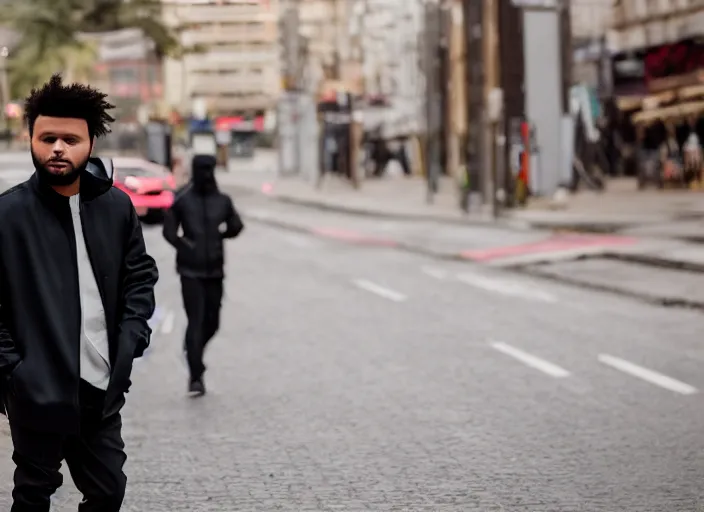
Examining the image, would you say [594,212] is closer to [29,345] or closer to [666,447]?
[666,447]

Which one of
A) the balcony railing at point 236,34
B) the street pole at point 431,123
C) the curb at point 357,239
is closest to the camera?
the curb at point 357,239

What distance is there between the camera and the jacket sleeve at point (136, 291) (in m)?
4.88

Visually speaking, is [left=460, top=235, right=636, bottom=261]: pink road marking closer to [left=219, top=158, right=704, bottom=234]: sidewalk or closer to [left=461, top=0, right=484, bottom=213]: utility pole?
[left=219, top=158, right=704, bottom=234]: sidewalk

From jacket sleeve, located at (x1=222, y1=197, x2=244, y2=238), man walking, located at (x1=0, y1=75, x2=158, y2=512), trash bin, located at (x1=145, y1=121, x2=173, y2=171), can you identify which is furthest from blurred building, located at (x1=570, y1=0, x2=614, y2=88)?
man walking, located at (x1=0, y1=75, x2=158, y2=512)

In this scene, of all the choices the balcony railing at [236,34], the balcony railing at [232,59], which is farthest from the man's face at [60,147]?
the balcony railing at [236,34]

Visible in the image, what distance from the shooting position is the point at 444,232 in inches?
1230

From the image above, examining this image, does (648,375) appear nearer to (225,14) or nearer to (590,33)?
(590,33)

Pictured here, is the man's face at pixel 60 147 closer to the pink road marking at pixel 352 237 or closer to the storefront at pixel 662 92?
the pink road marking at pixel 352 237

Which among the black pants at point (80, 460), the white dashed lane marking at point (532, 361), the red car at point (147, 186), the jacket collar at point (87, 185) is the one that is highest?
the jacket collar at point (87, 185)

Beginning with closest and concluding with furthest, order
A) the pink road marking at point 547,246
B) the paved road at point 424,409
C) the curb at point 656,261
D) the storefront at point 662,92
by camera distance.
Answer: the paved road at point 424,409, the curb at point 656,261, the pink road marking at point 547,246, the storefront at point 662,92

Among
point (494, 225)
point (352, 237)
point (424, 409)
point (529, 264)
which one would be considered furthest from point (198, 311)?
point (494, 225)

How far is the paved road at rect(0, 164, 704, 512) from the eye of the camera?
25.0 ft

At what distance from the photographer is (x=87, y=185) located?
4.86m

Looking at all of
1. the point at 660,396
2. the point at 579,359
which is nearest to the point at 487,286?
the point at 579,359
